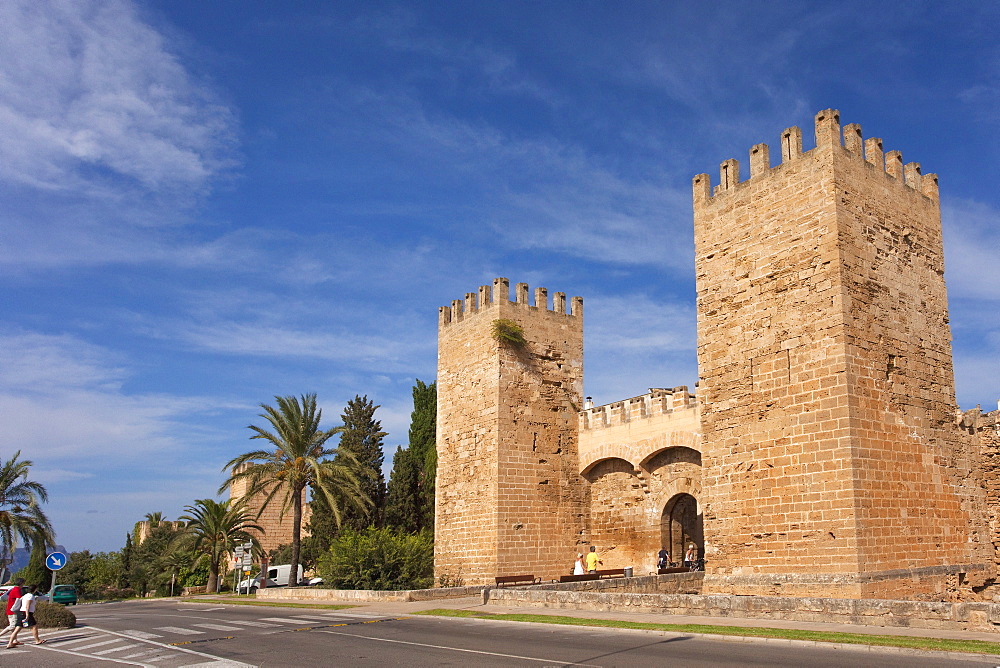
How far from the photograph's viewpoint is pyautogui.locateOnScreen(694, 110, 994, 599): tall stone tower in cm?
1302

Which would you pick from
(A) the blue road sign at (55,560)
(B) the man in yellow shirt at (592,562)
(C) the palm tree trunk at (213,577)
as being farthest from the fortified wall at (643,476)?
(C) the palm tree trunk at (213,577)

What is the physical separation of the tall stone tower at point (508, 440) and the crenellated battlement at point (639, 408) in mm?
723

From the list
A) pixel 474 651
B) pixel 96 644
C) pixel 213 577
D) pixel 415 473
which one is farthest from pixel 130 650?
pixel 213 577

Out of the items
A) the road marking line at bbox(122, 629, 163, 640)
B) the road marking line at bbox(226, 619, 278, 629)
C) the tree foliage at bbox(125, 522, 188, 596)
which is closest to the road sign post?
the road marking line at bbox(122, 629, 163, 640)

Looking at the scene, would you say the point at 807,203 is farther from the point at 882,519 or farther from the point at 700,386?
the point at 882,519

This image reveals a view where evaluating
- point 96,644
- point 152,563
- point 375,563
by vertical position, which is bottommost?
point 152,563

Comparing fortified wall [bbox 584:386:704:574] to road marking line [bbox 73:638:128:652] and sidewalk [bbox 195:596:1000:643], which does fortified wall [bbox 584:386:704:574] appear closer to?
sidewalk [bbox 195:596:1000:643]

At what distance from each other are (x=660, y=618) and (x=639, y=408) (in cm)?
912

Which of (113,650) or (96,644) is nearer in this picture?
(113,650)

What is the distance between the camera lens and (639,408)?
2061cm

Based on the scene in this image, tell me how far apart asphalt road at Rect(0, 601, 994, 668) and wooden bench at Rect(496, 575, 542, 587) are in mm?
4523

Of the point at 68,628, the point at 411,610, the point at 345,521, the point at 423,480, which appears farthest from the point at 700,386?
the point at 345,521

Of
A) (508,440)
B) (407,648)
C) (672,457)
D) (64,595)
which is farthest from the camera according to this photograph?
(64,595)

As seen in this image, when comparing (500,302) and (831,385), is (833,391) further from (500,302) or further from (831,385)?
(500,302)
